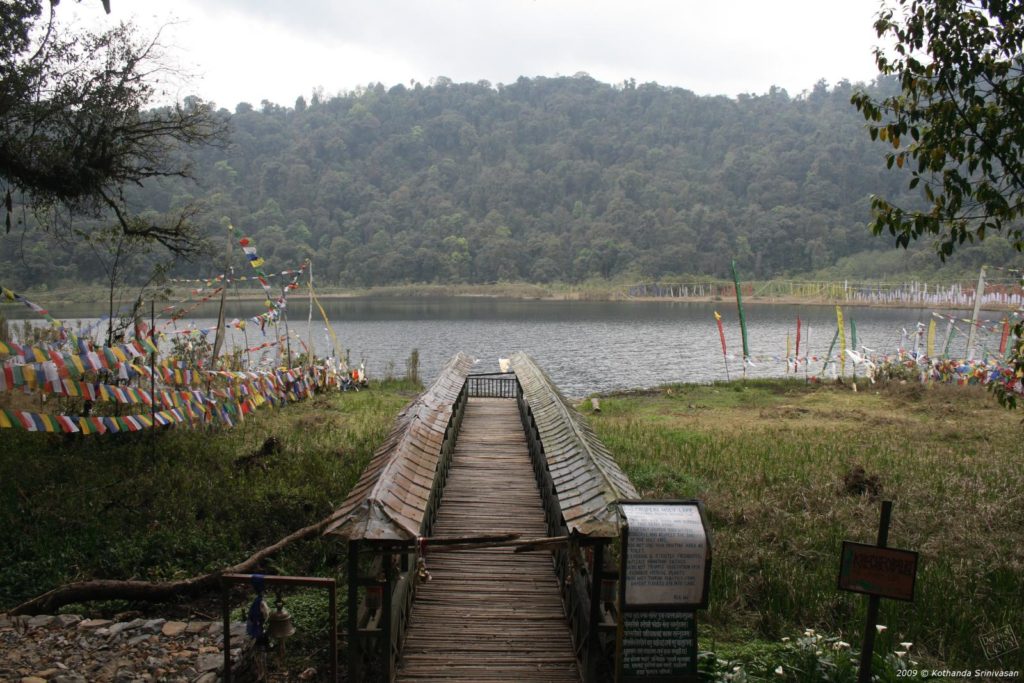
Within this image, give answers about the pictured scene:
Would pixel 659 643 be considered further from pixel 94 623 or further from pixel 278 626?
pixel 94 623

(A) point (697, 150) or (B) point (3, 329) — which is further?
(A) point (697, 150)

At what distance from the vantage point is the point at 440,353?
39656 mm

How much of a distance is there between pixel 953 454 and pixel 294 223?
232 feet

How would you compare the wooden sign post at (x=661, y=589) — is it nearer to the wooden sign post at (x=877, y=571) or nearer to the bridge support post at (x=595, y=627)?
the bridge support post at (x=595, y=627)

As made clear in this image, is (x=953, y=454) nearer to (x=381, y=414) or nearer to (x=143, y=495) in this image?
(x=381, y=414)

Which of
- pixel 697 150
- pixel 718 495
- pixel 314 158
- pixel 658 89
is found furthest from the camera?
pixel 658 89

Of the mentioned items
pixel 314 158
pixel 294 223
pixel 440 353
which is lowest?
pixel 440 353

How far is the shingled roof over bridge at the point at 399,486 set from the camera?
5.43 meters

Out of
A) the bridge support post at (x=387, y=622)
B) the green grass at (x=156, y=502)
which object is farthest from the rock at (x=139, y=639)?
the bridge support post at (x=387, y=622)

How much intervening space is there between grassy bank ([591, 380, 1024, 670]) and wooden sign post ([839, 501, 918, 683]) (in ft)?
6.56

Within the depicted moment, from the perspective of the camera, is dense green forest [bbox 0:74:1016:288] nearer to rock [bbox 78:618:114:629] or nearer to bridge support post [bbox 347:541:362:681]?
rock [bbox 78:618:114:629]

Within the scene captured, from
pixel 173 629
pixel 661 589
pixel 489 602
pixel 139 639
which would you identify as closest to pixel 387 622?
pixel 489 602

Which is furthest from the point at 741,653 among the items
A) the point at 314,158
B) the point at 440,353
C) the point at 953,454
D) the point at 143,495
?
the point at 314,158

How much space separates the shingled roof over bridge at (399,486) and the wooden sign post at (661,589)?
159 cm
